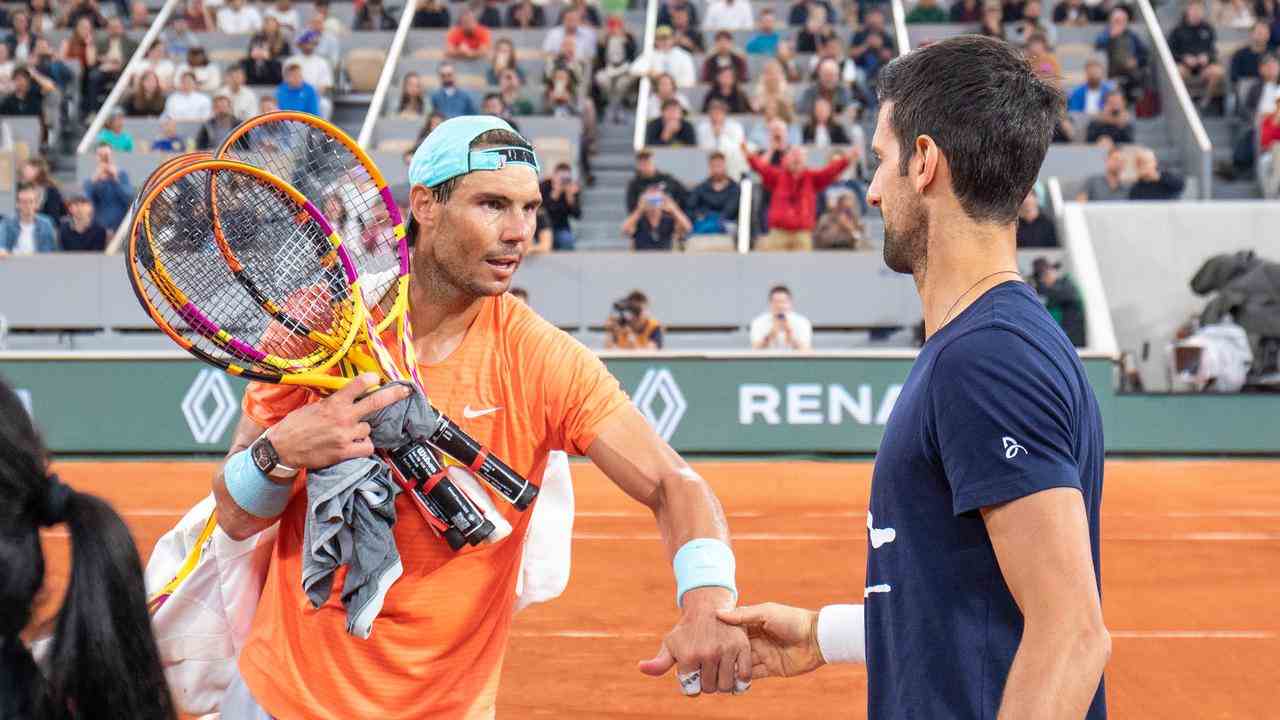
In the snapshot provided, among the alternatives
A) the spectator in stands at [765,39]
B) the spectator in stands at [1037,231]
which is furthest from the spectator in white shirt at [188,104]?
the spectator in stands at [1037,231]

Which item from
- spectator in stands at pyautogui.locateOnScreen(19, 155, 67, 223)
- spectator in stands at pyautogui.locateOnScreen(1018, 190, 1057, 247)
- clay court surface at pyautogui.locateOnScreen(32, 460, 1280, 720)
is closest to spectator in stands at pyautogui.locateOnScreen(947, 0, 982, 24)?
spectator in stands at pyautogui.locateOnScreen(1018, 190, 1057, 247)

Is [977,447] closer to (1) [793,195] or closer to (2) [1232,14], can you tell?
(1) [793,195]

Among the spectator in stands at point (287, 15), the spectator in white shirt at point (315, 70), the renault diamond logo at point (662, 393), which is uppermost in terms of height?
the spectator in stands at point (287, 15)

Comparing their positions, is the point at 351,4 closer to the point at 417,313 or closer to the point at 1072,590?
the point at 417,313

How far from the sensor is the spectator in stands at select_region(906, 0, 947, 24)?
19984 millimetres

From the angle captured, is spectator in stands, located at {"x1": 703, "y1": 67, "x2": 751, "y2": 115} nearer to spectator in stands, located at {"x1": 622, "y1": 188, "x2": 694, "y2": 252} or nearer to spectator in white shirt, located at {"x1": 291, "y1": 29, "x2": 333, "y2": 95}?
spectator in stands, located at {"x1": 622, "y1": 188, "x2": 694, "y2": 252}

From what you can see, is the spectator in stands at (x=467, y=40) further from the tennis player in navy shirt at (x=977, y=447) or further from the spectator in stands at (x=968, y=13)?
the tennis player in navy shirt at (x=977, y=447)

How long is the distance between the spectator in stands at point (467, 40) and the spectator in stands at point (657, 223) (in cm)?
480

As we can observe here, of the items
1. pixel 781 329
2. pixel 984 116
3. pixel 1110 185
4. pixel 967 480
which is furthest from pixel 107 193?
pixel 967 480

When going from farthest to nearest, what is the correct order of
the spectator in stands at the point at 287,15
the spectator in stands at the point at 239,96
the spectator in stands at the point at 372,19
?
1. the spectator in stands at the point at 372,19
2. the spectator in stands at the point at 287,15
3. the spectator in stands at the point at 239,96

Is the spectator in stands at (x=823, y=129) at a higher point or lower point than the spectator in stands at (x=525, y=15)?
lower

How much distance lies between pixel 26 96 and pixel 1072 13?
14.1 metres

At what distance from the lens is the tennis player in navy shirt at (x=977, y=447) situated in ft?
6.56

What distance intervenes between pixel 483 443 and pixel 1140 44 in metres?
17.8
